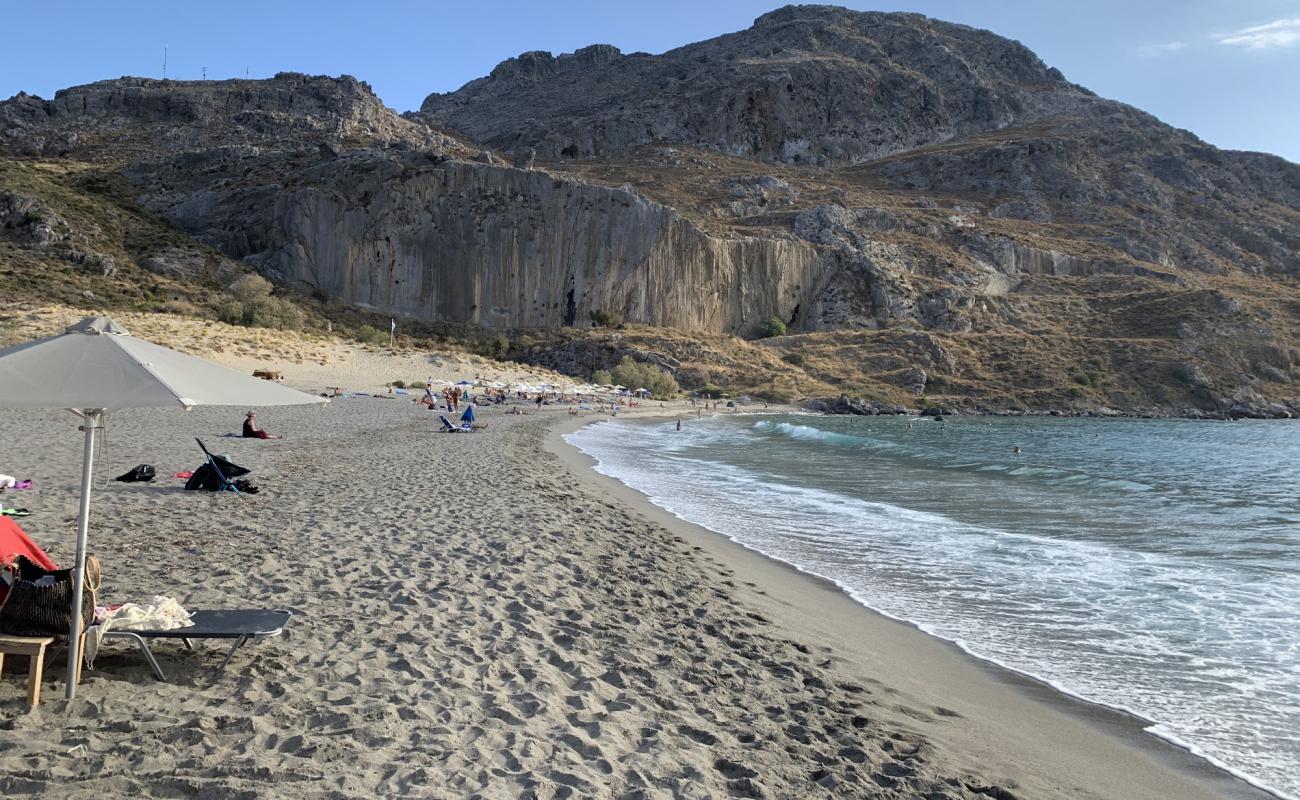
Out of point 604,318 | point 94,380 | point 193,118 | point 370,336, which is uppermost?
point 193,118

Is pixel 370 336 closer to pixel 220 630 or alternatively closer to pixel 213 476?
pixel 213 476

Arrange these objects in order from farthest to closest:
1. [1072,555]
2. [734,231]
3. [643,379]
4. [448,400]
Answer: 1. [734,231]
2. [643,379]
3. [448,400]
4. [1072,555]

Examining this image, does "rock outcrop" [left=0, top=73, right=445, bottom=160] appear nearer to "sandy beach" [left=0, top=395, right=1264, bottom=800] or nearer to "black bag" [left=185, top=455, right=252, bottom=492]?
"black bag" [left=185, top=455, right=252, bottom=492]

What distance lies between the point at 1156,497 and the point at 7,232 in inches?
2464

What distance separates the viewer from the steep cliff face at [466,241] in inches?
2525

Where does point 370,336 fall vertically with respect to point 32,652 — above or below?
above

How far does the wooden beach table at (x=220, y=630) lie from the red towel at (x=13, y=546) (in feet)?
3.01

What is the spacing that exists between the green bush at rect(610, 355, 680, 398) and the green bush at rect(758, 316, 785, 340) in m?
20.6

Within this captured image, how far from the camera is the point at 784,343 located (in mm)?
75188

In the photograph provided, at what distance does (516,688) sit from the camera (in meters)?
4.80

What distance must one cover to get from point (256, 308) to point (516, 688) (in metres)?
51.7

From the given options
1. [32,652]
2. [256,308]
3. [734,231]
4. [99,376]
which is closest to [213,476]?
[32,652]

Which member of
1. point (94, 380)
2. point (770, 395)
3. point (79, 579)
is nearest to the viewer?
point (94, 380)

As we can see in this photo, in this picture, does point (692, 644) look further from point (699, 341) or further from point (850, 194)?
point (850, 194)
